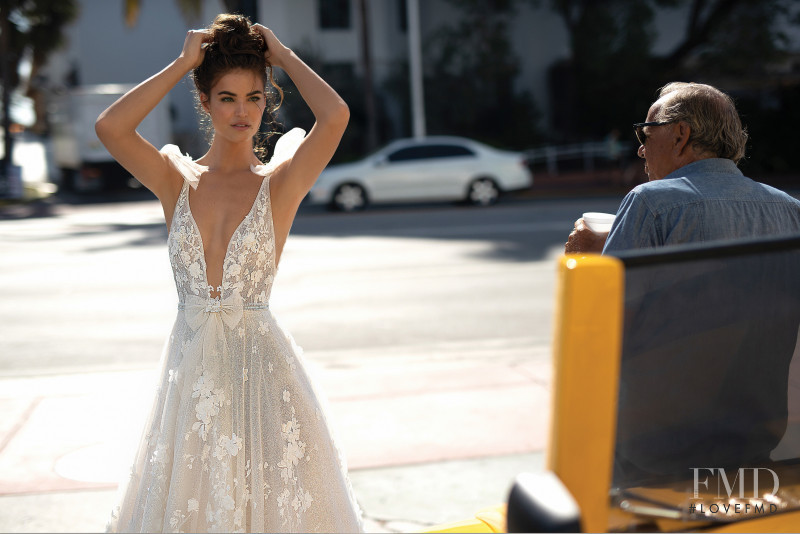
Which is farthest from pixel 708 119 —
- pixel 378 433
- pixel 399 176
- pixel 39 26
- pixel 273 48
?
pixel 39 26

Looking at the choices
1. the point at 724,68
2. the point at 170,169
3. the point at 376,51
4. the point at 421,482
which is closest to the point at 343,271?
the point at 421,482

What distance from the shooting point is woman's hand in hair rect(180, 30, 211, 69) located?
2.43 m

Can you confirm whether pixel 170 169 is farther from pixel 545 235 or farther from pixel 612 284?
pixel 545 235

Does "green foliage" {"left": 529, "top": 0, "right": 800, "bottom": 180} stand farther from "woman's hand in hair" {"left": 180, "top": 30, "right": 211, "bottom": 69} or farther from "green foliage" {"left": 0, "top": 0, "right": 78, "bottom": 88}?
"woman's hand in hair" {"left": 180, "top": 30, "right": 211, "bottom": 69}

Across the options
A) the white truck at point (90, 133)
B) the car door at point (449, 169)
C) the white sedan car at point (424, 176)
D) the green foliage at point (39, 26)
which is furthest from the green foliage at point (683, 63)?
the green foliage at point (39, 26)

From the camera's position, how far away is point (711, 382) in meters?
1.52

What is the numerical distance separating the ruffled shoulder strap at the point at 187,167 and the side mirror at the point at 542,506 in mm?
1582

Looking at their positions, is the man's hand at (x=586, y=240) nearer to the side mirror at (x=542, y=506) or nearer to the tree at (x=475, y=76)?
the side mirror at (x=542, y=506)

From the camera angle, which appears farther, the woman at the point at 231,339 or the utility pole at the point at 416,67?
the utility pole at the point at 416,67

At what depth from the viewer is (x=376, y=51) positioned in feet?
86.8

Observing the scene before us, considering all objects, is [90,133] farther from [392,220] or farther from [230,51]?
[230,51]

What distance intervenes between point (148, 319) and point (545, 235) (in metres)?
6.67

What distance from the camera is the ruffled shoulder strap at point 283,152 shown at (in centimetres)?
258

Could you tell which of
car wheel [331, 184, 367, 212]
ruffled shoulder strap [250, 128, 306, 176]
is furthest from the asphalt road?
ruffled shoulder strap [250, 128, 306, 176]
